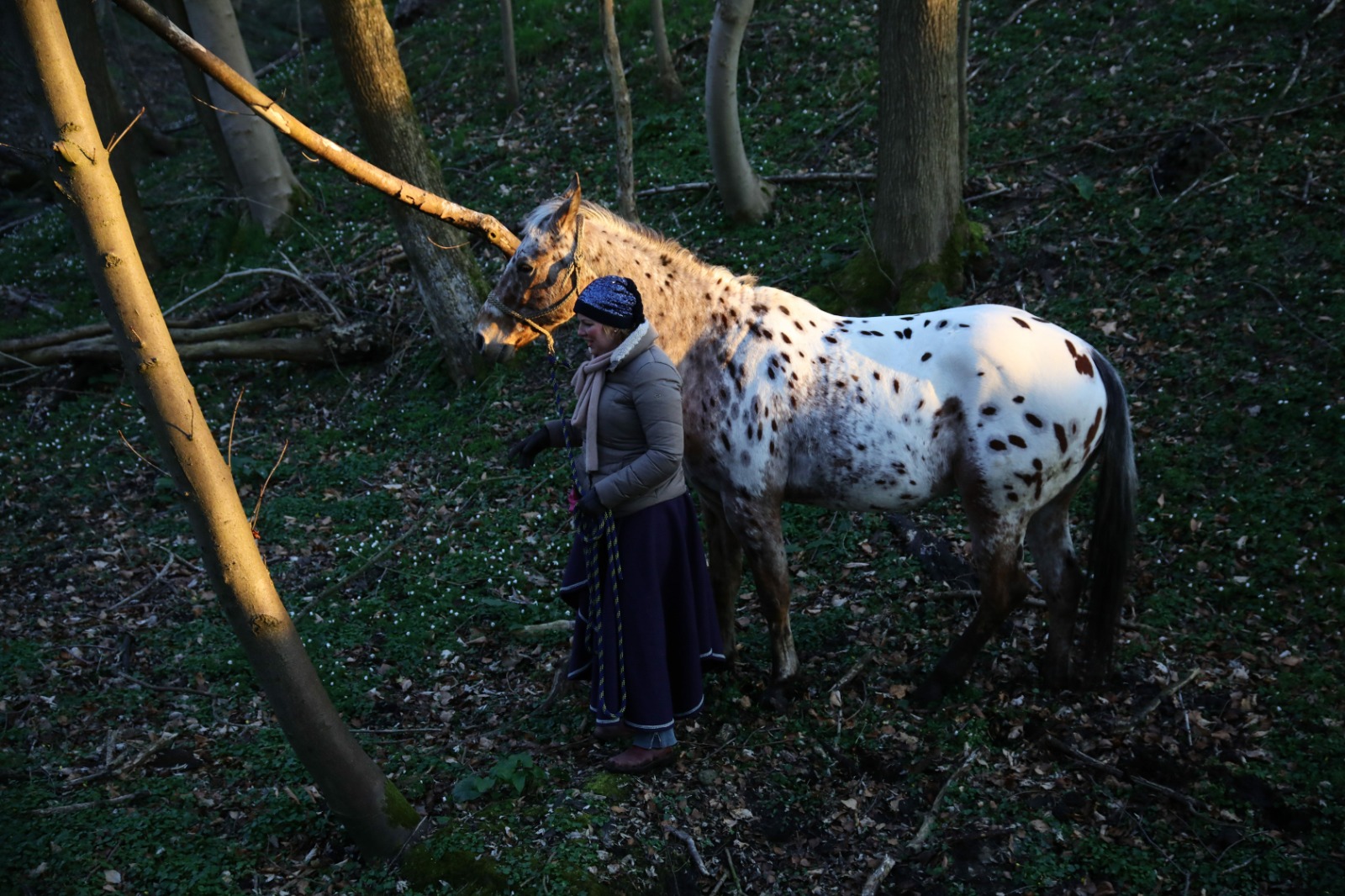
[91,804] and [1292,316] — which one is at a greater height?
[1292,316]

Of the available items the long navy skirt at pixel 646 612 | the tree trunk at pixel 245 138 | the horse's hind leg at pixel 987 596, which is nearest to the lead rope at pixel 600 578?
the long navy skirt at pixel 646 612

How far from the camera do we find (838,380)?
16.7 feet

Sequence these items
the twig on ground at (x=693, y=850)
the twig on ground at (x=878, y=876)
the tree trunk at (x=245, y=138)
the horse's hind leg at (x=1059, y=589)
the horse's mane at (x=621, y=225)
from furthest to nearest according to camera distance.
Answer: the tree trunk at (x=245, y=138) → the horse's hind leg at (x=1059, y=589) → the horse's mane at (x=621, y=225) → the twig on ground at (x=693, y=850) → the twig on ground at (x=878, y=876)

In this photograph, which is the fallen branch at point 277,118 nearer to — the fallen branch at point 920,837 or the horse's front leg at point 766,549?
the horse's front leg at point 766,549

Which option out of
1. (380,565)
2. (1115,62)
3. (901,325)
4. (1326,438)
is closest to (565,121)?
(1115,62)

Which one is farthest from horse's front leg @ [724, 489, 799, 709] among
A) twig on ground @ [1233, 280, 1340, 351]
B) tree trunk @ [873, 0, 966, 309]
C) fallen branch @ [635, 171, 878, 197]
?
fallen branch @ [635, 171, 878, 197]

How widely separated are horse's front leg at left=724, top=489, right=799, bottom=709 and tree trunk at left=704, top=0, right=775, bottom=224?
5981mm

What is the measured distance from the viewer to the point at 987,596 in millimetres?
5184

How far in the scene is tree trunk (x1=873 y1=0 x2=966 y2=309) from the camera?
7914 millimetres

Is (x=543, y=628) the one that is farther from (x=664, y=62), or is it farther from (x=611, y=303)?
(x=664, y=62)

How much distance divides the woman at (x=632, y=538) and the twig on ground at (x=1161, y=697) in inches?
96.5

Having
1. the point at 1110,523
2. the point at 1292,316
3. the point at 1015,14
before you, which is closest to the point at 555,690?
the point at 1110,523

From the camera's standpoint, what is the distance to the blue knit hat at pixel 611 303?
4332 mm

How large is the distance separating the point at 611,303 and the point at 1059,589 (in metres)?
3.25
